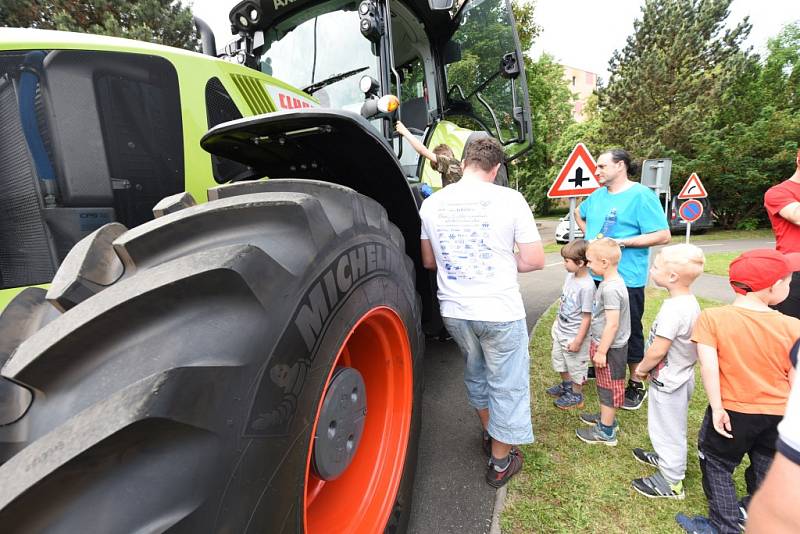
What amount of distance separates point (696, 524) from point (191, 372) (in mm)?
2269

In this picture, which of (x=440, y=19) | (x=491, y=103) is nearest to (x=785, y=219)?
(x=491, y=103)

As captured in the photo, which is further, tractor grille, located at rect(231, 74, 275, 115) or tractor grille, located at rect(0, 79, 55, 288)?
tractor grille, located at rect(231, 74, 275, 115)

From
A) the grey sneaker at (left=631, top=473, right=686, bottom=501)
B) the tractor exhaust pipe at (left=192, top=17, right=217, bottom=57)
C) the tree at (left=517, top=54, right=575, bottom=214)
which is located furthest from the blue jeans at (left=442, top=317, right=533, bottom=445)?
the tree at (left=517, top=54, right=575, bottom=214)

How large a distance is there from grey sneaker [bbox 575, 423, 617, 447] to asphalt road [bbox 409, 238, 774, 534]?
306mm

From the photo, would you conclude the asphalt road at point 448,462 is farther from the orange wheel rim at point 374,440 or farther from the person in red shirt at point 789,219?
the person in red shirt at point 789,219

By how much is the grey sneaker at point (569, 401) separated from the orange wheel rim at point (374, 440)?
1.64 meters

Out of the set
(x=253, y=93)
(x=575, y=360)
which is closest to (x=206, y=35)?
(x=253, y=93)

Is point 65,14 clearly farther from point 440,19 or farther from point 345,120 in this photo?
point 345,120

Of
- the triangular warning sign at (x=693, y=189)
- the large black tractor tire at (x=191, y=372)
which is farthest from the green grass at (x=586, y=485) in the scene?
the triangular warning sign at (x=693, y=189)

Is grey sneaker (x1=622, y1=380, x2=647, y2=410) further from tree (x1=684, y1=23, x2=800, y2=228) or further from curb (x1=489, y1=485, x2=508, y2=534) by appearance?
tree (x1=684, y1=23, x2=800, y2=228)

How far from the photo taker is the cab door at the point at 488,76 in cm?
397

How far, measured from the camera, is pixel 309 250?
1.04m

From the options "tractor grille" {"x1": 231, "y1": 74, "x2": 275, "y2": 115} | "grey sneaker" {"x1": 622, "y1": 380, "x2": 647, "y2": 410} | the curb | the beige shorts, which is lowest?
"grey sneaker" {"x1": 622, "y1": 380, "x2": 647, "y2": 410}

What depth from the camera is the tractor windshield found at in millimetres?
2596
